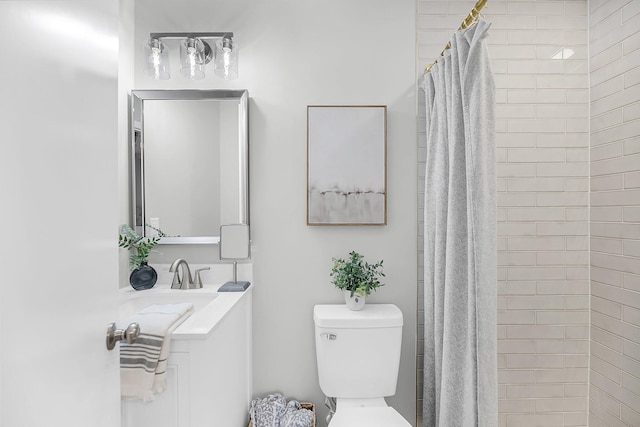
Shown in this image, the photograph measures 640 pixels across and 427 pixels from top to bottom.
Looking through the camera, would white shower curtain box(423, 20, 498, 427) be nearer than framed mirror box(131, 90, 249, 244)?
Yes

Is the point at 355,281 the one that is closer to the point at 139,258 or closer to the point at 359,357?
the point at 359,357

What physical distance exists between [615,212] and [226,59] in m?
1.97

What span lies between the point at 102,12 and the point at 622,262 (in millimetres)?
2151

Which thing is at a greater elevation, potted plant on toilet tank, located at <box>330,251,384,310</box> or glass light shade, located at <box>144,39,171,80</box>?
glass light shade, located at <box>144,39,171,80</box>

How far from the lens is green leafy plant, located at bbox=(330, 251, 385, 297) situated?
1.78 meters

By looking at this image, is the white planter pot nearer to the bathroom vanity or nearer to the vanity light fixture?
the bathroom vanity

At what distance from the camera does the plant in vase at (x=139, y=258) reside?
1773 millimetres

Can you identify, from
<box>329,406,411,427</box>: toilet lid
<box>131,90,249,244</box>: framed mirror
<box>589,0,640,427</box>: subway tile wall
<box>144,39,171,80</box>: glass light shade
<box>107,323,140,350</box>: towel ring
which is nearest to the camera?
<box>107,323,140,350</box>: towel ring

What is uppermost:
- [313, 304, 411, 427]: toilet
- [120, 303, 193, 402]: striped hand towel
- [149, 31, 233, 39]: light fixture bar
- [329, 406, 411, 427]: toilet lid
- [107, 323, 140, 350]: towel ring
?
[149, 31, 233, 39]: light fixture bar

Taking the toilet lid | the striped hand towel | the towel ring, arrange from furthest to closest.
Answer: the toilet lid
the striped hand towel
the towel ring

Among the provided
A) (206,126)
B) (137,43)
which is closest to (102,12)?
(206,126)

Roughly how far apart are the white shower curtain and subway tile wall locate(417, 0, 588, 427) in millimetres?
467

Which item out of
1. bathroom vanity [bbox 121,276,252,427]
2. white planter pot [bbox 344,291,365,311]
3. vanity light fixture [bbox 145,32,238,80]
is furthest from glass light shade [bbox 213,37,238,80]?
white planter pot [bbox 344,291,365,311]

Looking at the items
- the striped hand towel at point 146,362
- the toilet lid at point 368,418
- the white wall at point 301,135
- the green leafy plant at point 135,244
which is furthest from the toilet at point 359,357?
the green leafy plant at point 135,244
